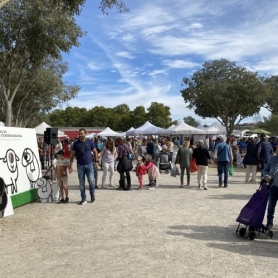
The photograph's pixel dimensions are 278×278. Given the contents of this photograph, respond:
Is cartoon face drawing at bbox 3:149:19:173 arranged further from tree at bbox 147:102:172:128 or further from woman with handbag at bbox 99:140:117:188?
tree at bbox 147:102:172:128

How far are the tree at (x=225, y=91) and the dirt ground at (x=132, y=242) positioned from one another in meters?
26.4

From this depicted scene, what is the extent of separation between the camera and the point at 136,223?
6.48 metres

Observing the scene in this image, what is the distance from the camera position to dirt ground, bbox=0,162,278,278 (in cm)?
423

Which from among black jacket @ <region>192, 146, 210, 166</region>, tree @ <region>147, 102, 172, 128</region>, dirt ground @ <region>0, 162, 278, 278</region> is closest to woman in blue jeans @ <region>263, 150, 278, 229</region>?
dirt ground @ <region>0, 162, 278, 278</region>

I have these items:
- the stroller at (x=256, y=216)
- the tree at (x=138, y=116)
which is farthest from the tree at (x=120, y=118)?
the stroller at (x=256, y=216)

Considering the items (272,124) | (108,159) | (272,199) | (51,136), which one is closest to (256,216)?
(272,199)

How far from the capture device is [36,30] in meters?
14.3

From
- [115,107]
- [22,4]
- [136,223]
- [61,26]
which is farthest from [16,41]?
[115,107]

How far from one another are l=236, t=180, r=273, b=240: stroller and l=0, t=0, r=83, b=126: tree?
10.2 metres

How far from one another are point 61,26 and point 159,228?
10346mm

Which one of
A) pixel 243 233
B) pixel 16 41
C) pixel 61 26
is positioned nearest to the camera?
pixel 243 233

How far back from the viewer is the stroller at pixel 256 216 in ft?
17.7

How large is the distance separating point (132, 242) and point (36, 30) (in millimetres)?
11659

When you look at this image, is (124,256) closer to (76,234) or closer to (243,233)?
(76,234)
